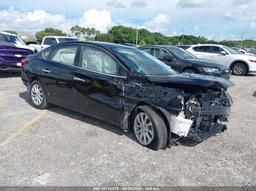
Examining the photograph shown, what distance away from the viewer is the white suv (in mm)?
14883

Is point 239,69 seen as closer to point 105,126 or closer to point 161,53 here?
point 161,53

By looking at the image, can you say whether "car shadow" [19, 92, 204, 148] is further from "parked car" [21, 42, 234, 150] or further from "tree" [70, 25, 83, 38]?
"tree" [70, 25, 83, 38]

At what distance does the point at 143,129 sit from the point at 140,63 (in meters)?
1.26

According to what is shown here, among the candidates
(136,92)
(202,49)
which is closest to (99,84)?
→ (136,92)

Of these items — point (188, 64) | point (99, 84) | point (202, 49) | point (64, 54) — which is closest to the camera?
point (99, 84)

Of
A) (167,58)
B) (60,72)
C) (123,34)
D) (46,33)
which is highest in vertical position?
(123,34)

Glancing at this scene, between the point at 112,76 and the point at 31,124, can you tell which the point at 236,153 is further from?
the point at 31,124

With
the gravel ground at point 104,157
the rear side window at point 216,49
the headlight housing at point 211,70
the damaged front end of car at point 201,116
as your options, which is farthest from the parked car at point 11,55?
the rear side window at point 216,49

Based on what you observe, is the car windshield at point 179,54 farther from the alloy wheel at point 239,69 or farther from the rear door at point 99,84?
the rear door at point 99,84

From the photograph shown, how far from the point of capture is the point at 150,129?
4414mm

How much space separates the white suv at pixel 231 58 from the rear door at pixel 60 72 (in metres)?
11.3

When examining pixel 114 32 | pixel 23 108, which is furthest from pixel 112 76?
pixel 114 32

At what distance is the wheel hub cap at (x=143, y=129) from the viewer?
441 cm

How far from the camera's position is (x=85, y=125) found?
5.51 metres
